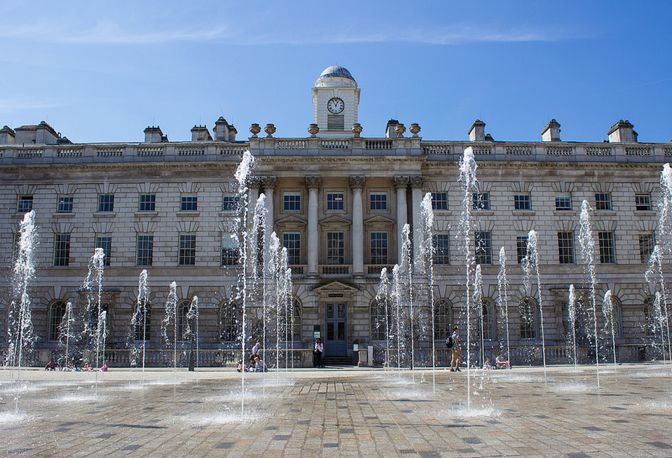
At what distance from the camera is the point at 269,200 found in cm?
3875

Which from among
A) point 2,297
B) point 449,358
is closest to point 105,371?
point 2,297

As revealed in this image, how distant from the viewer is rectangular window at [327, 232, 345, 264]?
3928 cm

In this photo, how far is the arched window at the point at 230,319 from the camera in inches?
1495

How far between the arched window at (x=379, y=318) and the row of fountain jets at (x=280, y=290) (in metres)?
0.12

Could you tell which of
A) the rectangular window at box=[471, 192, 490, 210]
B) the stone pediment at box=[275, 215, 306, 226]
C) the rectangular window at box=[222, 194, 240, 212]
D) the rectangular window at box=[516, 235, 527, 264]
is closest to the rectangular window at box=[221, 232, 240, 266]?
the rectangular window at box=[222, 194, 240, 212]

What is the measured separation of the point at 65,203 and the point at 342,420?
111 feet

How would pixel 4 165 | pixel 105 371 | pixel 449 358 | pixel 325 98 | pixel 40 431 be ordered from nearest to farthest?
pixel 40 431 < pixel 105 371 < pixel 449 358 < pixel 4 165 < pixel 325 98

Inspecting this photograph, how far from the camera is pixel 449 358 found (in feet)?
103

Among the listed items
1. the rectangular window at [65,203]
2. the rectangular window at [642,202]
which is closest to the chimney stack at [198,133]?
the rectangular window at [65,203]

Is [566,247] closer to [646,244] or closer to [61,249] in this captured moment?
[646,244]

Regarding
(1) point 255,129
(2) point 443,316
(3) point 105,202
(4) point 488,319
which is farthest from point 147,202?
(4) point 488,319

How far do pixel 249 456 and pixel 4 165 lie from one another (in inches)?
1512

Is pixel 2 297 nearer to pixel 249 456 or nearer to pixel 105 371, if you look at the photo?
pixel 105 371

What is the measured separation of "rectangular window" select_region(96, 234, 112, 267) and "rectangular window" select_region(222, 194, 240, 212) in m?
7.77
